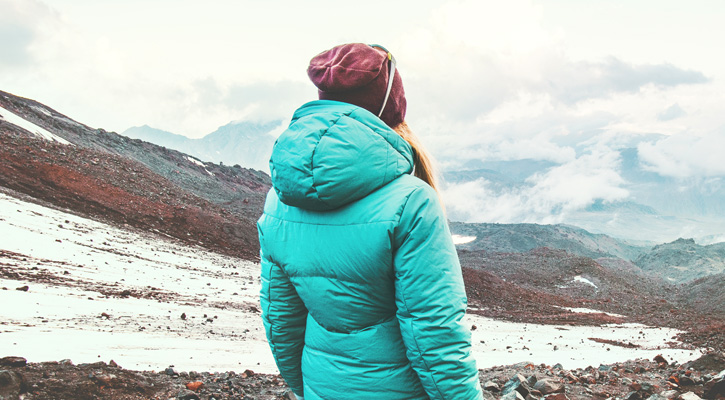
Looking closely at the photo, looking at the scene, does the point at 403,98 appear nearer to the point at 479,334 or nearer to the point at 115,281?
the point at 115,281

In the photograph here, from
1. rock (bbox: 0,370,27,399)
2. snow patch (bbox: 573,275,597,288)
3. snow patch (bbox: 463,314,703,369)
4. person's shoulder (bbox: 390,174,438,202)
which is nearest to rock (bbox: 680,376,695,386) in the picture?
snow patch (bbox: 463,314,703,369)

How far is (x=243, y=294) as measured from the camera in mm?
13727

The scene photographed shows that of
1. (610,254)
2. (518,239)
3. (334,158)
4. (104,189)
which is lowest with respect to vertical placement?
(610,254)

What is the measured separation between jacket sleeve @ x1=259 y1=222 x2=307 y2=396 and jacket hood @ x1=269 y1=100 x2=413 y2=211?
456 mm

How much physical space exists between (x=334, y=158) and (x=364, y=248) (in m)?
0.36

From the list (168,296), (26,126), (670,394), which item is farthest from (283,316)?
(26,126)

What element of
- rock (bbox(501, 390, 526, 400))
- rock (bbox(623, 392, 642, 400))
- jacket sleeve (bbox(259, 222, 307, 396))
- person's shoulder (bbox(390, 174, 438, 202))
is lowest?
rock (bbox(623, 392, 642, 400))

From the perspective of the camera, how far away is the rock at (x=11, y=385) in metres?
3.54

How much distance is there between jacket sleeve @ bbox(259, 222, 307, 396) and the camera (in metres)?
2.04

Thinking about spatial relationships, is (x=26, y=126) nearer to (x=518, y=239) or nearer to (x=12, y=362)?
(x=12, y=362)

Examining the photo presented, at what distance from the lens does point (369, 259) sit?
167 centimetres

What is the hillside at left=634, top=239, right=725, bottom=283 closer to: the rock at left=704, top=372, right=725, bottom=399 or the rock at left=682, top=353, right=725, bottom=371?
the rock at left=682, top=353, right=725, bottom=371

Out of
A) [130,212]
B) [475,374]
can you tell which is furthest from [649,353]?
[130,212]

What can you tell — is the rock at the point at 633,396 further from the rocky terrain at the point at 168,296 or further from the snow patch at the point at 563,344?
the snow patch at the point at 563,344
